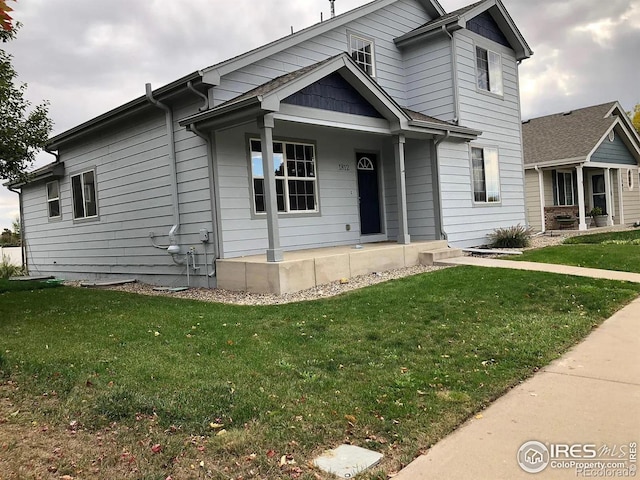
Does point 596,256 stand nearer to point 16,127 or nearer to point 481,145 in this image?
point 481,145

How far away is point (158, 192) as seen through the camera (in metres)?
11.1

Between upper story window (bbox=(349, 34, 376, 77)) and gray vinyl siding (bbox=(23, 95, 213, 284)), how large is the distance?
4.99 m

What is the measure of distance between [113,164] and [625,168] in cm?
2147

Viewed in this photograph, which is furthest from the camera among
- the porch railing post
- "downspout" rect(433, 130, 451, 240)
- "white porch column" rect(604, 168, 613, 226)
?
the porch railing post

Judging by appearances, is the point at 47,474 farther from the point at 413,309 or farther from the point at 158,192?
the point at 158,192

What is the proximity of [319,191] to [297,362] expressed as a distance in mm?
7358

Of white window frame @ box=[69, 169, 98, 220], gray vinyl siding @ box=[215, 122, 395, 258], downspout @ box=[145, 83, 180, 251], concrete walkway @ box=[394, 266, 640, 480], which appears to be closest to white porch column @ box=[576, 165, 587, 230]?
gray vinyl siding @ box=[215, 122, 395, 258]

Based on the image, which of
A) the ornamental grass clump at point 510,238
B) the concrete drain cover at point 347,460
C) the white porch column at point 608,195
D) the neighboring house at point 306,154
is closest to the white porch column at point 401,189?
the neighboring house at point 306,154

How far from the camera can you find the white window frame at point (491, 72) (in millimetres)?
14409

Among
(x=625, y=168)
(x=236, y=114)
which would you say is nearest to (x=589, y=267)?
(x=236, y=114)

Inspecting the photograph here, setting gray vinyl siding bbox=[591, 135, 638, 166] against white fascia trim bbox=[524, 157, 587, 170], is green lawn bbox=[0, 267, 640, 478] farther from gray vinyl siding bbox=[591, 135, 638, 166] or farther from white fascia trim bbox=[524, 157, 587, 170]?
gray vinyl siding bbox=[591, 135, 638, 166]

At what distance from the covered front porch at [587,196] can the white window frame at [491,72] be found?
6.38 m

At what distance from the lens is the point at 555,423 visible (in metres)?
3.39

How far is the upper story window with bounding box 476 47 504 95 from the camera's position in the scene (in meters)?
14.5
